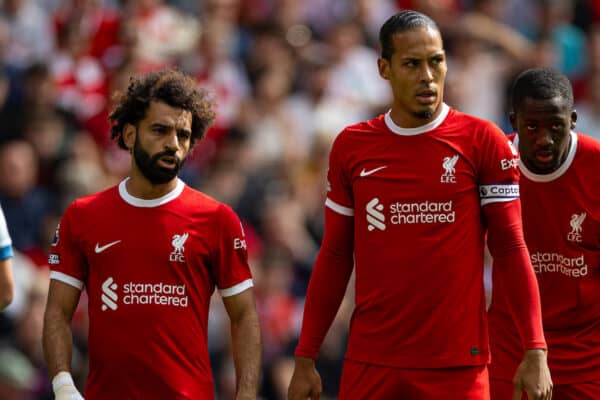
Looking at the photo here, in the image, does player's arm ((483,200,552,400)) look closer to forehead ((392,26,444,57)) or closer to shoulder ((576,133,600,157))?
shoulder ((576,133,600,157))

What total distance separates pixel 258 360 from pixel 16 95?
258 inches

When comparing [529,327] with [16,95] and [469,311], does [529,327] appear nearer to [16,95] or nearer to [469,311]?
[469,311]

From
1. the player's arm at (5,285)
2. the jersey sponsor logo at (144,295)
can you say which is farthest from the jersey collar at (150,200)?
the player's arm at (5,285)

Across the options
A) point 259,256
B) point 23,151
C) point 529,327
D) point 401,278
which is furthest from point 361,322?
point 23,151

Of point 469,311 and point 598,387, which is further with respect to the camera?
point 598,387

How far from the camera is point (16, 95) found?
42.2ft

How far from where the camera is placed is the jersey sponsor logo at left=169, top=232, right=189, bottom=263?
709 centimetres

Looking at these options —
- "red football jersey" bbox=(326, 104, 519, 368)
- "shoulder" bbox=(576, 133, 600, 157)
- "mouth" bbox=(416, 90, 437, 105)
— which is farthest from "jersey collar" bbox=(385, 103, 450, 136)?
"shoulder" bbox=(576, 133, 600, 157)

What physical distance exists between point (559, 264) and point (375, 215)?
115 centimetres

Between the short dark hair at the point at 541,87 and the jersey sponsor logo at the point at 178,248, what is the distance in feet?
6.39

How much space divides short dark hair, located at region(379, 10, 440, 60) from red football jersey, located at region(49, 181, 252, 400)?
1236 mm

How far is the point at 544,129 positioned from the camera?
721cm

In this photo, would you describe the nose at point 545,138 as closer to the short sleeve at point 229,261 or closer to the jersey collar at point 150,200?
the short sleeve at point 229,261

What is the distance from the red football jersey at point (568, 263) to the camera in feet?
24.0
